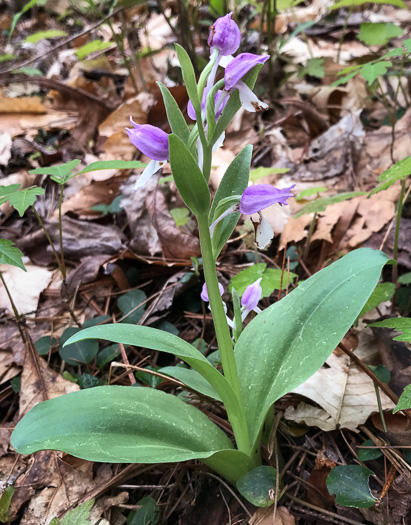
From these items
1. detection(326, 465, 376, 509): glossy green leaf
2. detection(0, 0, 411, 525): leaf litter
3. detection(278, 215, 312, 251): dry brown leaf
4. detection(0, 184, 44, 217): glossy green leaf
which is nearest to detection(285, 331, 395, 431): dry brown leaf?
detection(0, 0, 411, 525): leaf litter

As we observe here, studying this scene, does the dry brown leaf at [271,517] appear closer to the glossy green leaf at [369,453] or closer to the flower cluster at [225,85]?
the glossy green leaf at [369,453]

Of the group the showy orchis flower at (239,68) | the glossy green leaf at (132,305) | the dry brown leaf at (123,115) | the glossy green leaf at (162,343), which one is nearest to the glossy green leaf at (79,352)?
the glossy green leaf at (132,305)

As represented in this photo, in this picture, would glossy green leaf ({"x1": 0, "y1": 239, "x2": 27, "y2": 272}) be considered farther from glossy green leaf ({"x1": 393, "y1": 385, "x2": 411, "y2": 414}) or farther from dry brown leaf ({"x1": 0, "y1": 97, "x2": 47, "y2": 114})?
dry brown leaf ({"x1": 0, "y1": 97, "x2": 47, "y2": 114})

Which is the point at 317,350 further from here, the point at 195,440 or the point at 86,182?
the point at 86,182

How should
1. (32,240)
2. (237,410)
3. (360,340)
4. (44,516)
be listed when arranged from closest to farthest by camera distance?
(237,410) < (44,516) < (360,340) < (32,240)

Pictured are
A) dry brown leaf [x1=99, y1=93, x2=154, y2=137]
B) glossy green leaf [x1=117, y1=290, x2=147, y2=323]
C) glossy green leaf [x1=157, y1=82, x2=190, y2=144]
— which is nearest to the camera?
glossy green leaf [x1=157, y1=82, x2=190, y2=144]

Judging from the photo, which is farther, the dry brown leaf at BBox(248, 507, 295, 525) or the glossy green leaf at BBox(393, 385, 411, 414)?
the dry brown leaf at BBox(248, 507, 295, 525)

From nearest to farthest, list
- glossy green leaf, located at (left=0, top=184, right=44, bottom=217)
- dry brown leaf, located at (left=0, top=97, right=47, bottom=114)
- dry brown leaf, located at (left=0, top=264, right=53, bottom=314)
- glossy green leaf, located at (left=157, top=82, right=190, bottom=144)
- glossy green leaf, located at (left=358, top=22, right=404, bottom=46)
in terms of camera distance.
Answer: glossy green leaf, located at (left=157, top=82, right=190, bottom=144)
glossy green leaf, located at (left=0, top=184, right=44, bottom=217)
dry brown leaf, located at (left=0, top=264, right=53, bottom=314)
glossy green leaf, located at (left=358, top=22, right=404, bottom=46)
dry brown leaf, located at (left=0, top=97, right=47, bottom=114)

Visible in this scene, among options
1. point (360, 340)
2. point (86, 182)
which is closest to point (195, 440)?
point (360, 340)
